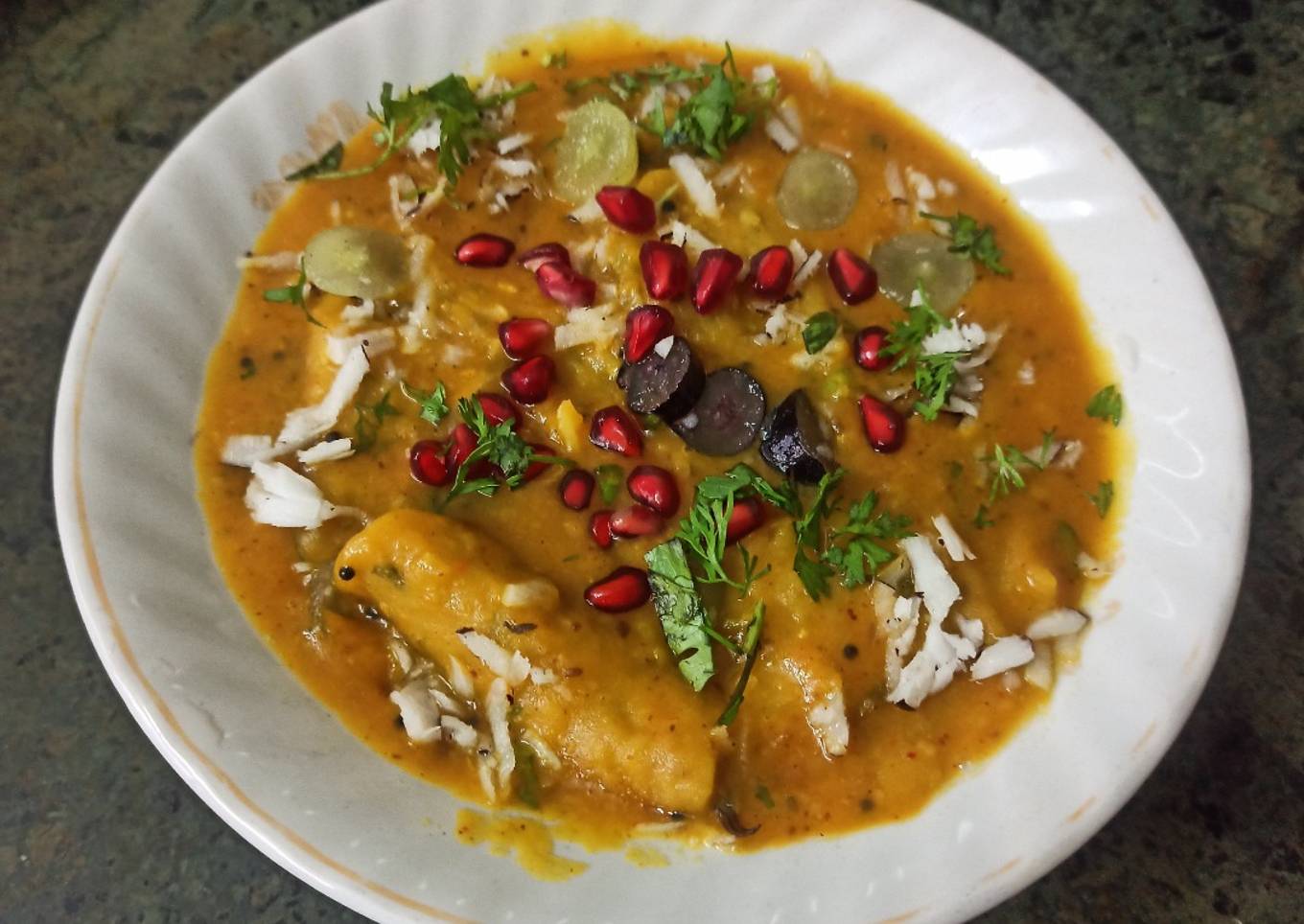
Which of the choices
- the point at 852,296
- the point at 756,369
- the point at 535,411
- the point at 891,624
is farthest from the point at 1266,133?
the point at 535,411

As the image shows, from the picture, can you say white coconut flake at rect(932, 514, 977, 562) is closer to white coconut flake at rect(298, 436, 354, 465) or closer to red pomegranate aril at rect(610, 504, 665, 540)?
red pomegranate aril at rect(610, 504, 665, 540)

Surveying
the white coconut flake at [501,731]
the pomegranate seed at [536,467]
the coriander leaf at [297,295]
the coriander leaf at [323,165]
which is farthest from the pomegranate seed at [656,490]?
the coriander leaf at [323,165]

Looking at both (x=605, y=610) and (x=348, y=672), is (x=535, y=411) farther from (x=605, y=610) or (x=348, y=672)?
(x=348, y=672)

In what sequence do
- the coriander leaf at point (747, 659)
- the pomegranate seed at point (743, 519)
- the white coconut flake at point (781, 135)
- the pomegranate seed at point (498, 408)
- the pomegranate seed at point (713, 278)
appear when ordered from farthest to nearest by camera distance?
the white coconut flake at point (781, 135) → the pomegranate seed at point (713, 278) → the pomegranate seed at point (498, 408) → the pomegranate seed at point (743, 519) → the coriander leaf at point (747, 659)

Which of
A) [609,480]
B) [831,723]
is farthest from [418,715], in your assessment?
[831,723]

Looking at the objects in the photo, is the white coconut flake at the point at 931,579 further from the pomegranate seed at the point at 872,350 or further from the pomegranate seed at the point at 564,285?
the pomegranate seed at the point at 564,285

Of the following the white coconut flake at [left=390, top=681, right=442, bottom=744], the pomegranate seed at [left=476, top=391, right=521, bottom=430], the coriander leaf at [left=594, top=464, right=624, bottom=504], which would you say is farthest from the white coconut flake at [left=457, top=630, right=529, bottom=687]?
the pomegranate seed at [left=476, top=391, right=521, bottom=430]
